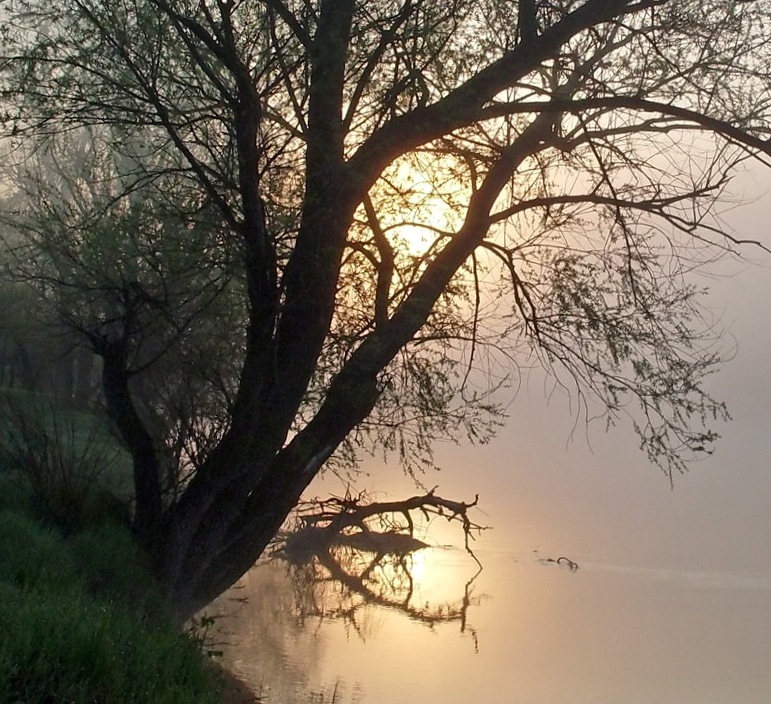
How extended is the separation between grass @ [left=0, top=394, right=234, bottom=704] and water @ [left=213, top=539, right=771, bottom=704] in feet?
7.33

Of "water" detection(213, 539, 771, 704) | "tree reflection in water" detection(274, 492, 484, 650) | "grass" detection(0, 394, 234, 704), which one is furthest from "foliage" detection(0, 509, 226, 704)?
"tree reflection in water" detection(274, 492, 484, 650)

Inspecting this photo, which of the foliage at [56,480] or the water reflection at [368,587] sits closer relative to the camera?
the foliage at [56,480]

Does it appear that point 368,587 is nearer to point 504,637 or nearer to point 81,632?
point 504,637

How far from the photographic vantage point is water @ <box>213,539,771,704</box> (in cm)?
1064

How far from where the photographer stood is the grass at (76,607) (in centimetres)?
455

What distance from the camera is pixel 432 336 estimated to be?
10.7 meters

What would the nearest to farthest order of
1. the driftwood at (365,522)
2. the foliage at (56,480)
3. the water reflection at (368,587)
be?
the foliage at (56,480) → the water reflection at (368,587) → the driftwood at (365,522)

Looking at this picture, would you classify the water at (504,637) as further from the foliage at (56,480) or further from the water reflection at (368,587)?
the foliage at (56,480)

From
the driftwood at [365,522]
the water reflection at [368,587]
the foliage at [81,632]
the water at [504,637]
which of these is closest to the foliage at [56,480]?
the foliage at [81,632]

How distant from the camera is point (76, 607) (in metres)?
5.37

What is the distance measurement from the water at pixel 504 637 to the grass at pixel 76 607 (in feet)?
7.33

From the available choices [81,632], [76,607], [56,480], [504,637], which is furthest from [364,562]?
[81,632]

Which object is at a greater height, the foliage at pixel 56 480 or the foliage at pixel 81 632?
the foliage at pixel 56 480

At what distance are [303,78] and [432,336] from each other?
297 cm
